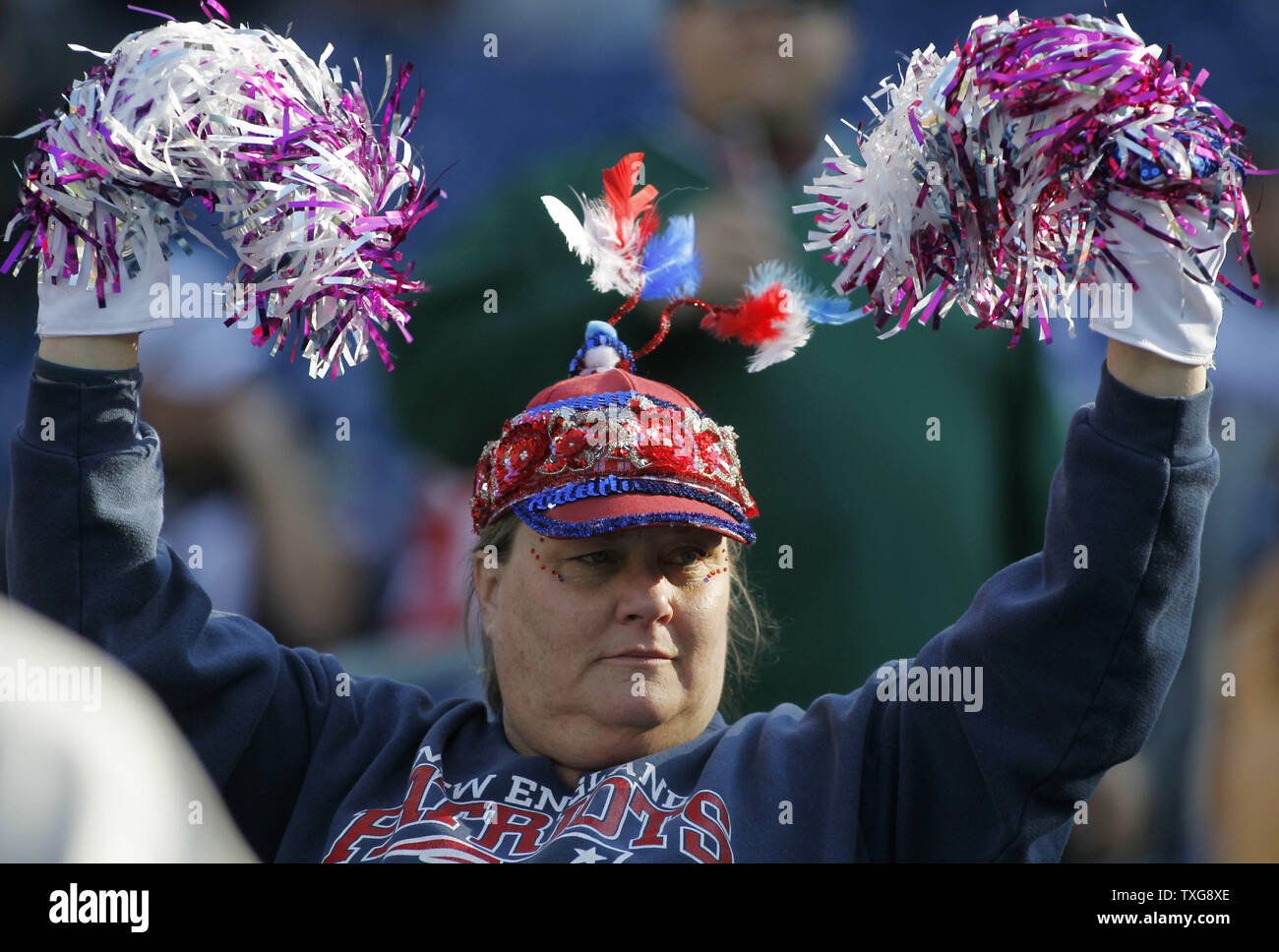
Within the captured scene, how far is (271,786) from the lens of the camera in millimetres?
1993

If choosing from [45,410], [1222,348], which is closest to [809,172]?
[1222,348]

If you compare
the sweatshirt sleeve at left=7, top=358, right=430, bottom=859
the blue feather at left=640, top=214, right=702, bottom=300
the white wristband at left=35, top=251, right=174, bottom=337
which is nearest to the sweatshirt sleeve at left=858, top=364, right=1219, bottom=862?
the blue feather at left=640, top=214, right=702, bottom=300

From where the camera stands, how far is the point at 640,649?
Result: 5.97 feet

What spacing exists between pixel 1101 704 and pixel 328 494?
1.52 metres

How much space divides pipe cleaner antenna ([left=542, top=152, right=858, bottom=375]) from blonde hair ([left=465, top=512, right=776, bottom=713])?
12.9 inches

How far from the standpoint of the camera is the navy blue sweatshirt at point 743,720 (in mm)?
1601

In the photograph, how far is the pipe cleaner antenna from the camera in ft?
6.38

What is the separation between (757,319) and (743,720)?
23.7 inches

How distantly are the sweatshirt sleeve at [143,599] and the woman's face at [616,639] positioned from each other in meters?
0.35

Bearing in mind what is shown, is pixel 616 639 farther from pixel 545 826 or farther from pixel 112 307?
pixel 112 307

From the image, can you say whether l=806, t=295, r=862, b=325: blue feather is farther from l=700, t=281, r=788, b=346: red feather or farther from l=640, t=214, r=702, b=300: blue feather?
l=640, t=214, r=702, b=300: blue feather

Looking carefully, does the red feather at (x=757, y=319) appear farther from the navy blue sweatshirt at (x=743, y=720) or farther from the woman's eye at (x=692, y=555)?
the navy blue sweatshirt at (x=743, y=720)
